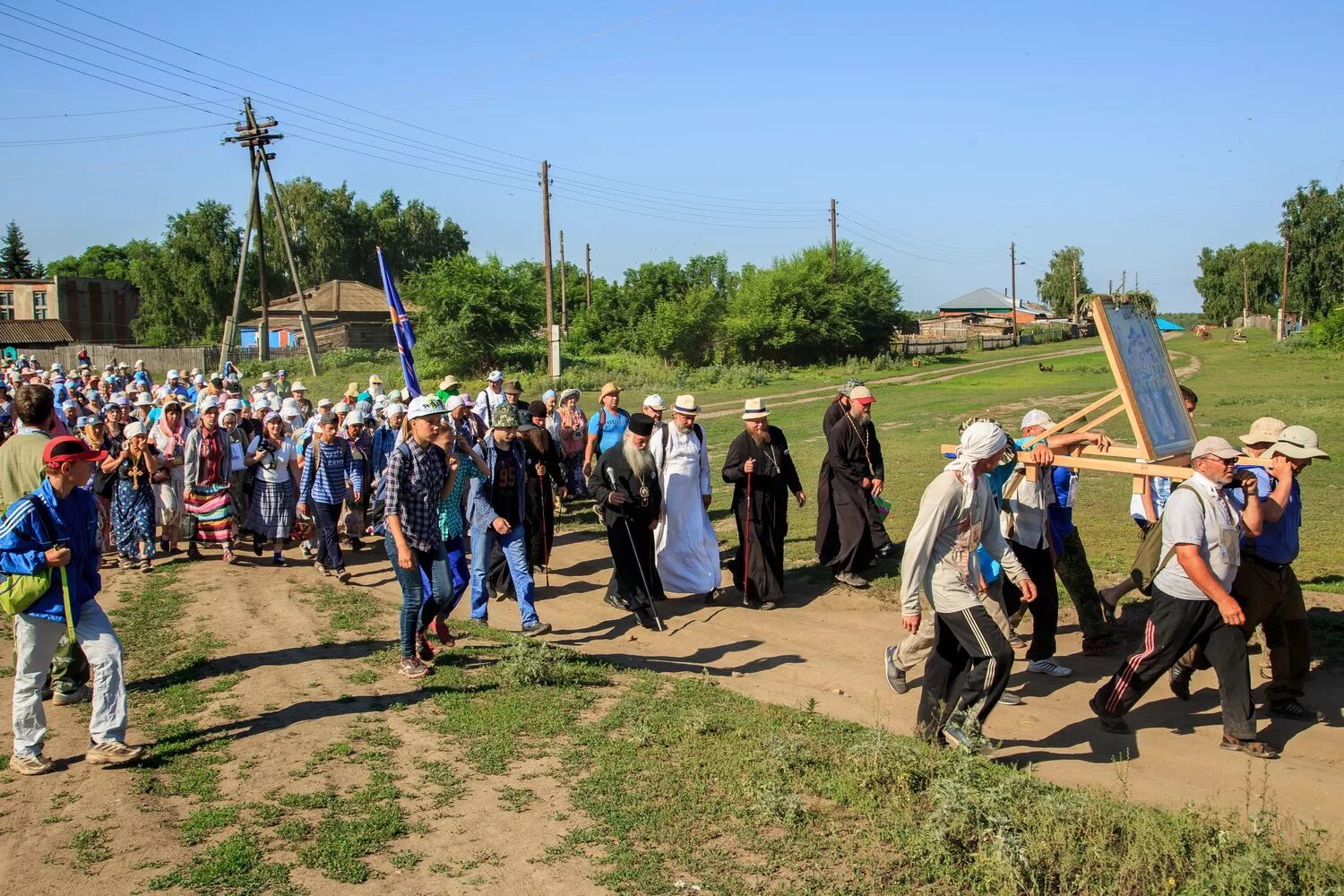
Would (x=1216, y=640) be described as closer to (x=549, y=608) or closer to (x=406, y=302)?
(x=549, y=608)

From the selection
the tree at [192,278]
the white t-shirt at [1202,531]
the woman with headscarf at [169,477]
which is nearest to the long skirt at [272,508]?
the woman with headscarf at [169,477]

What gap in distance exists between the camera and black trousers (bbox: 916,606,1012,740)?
5.57 meters

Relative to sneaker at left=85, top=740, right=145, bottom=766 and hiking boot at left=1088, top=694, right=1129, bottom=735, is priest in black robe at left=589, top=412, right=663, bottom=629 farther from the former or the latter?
sneaker at left=85, top=740, right=145, bottom=766

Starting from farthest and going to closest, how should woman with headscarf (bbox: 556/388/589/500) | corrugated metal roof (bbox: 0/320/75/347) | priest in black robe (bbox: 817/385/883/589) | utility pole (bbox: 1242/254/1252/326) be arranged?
utility pole (bbox: 1242/254/1252/326), corrugated metal roof (bbox: 0/320/75/347), woman with headscarf (bbox: 556/388/589/500), priest in black robe (bbox: 817/385/883/589)

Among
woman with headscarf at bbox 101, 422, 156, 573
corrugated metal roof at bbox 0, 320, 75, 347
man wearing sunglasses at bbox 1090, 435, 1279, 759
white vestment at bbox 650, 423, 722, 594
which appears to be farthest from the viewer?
corrugated metal roof at bbox 0, 320, 75, 347

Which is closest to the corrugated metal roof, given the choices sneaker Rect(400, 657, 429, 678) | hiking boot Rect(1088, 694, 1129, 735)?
sneaker Rect(400, 657, 429, 678)

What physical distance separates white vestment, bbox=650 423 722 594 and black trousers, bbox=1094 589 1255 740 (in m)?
4.52

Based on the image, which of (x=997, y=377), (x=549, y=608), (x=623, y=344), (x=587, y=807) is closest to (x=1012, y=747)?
(x=587, y=807)

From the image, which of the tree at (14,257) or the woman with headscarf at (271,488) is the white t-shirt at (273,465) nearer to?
the woman with headscarf at (271,488)

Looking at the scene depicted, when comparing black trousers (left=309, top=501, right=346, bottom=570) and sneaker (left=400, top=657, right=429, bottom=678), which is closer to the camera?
sneaker (left=400, top=657, right=429, bottom=678)

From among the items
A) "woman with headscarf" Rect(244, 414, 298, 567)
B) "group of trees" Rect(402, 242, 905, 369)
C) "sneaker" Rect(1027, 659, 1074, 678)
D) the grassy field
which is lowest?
"sneaker" Rect(1027, 659, 1074, 678)

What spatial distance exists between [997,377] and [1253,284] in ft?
217

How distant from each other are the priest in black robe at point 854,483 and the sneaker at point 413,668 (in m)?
4.43

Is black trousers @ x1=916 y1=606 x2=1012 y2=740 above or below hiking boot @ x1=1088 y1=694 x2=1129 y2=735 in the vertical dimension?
above
